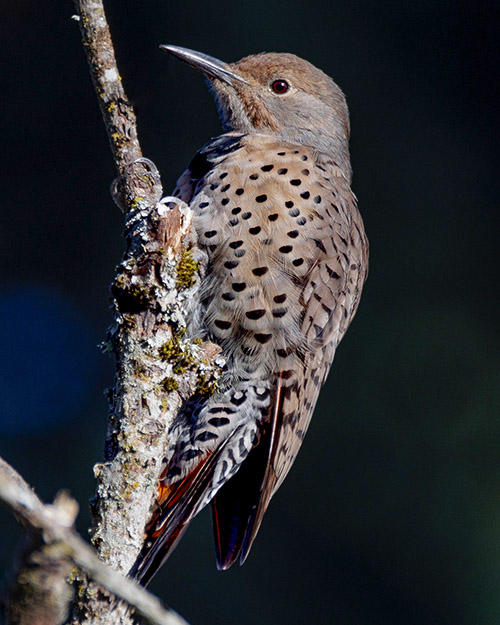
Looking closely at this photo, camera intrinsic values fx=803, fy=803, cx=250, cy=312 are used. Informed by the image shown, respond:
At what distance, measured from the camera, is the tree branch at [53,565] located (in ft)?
3.01

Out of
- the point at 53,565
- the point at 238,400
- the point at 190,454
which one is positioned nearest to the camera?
the point at 53,565

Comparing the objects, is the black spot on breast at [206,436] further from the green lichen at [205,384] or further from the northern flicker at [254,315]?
the green lichen at [205,384]

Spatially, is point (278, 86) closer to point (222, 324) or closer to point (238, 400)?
point (222, 324)

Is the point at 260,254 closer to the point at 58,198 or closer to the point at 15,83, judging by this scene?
the point at 58,198

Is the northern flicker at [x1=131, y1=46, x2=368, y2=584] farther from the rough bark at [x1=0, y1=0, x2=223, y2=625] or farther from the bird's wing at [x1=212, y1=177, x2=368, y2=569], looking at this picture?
the rough bark at [x1=0, y1=0, x2=223, y2=625]

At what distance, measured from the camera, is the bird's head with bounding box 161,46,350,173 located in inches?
117

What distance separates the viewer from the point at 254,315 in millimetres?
2391

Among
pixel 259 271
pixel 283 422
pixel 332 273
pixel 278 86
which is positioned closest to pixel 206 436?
pixel 283 422

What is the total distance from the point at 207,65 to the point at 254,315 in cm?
106

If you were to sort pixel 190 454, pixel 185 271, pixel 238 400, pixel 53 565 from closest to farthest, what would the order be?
pixel 53 565, pixel 185 271, pixel 190 454, pixel 238 400

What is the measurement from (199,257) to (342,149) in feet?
3.55

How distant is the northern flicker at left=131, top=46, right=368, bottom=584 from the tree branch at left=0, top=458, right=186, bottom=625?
1.22 meters

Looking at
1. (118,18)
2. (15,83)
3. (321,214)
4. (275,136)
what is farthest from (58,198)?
(321,214)

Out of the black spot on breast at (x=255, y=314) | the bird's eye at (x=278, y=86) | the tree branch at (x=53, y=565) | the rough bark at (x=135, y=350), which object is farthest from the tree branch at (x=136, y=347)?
the bird's eye at (x=278, y=86)
